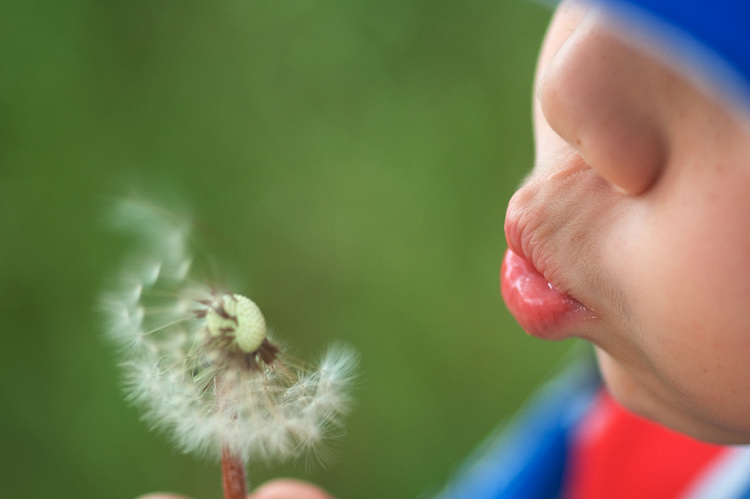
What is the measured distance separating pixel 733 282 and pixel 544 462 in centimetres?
55

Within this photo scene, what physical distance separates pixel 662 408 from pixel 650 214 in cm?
16

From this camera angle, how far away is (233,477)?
0.45 m

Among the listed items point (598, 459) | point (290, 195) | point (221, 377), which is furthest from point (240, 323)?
point (290, 195)

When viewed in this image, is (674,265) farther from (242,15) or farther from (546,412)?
(242,15)

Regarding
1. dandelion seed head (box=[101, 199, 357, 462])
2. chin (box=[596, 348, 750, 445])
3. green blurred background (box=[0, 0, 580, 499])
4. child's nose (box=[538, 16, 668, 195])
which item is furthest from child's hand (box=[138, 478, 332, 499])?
green blurred background (box=[0, 0, 580, 499])

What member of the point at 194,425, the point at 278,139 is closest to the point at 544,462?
the point at 194,425

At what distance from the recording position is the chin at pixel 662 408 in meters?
0.47

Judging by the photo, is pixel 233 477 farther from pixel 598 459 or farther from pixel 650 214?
pixel 598 459

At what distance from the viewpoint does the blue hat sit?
28 cm

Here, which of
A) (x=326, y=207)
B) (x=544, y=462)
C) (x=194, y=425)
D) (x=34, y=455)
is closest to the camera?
(x=194, y=425)

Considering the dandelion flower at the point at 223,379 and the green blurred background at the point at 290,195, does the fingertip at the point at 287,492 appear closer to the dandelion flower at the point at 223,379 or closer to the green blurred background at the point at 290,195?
the dandelion flower at the point at 223,379

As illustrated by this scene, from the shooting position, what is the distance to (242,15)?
4.71 ft

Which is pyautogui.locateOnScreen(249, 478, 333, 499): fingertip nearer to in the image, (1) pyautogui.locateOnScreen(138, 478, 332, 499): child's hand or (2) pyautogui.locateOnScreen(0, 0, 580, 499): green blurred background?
(1) pyautogui.locateOnScreen(138, 478, 332, 499): child's hand

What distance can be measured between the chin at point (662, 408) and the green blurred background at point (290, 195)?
2.44ft
